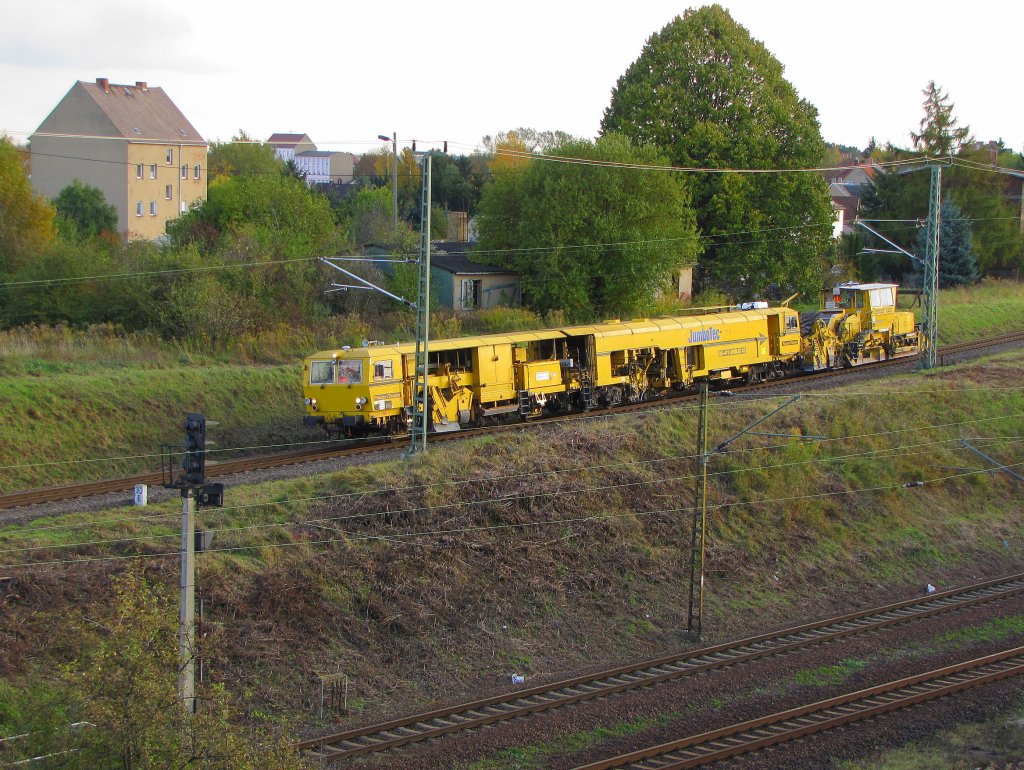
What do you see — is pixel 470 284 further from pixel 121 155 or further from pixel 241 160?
pixel 241 160

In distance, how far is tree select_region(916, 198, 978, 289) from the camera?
5966 cm

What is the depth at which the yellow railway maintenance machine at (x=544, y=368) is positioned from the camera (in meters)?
27.0

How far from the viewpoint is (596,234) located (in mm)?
44000

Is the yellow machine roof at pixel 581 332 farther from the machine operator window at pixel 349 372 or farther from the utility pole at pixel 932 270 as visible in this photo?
the utility pole at pixel 932 270

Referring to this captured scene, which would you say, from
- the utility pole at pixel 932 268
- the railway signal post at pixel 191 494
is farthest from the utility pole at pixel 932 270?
the railway signal post at pixel 191 494

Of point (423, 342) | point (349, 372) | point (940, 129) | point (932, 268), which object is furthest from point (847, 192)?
point (423, 342)

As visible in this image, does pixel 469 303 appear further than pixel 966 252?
No

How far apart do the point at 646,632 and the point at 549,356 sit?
1097cm

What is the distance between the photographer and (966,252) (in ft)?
197

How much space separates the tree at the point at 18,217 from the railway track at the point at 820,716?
1326 inches

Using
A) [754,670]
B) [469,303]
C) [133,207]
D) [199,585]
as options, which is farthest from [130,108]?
[754,670]

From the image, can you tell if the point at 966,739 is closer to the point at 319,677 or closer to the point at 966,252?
the point at 319,677

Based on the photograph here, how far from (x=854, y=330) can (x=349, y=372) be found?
21617 millimetres

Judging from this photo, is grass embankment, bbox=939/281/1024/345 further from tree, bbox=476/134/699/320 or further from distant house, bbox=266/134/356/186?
distant house, bbox=266/134/356/186
